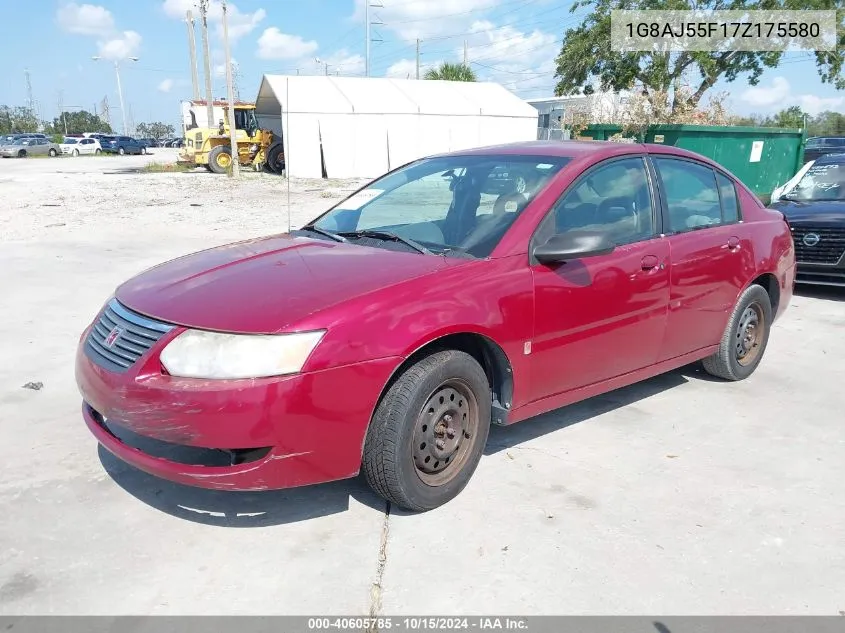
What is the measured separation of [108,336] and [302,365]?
3.43 ft

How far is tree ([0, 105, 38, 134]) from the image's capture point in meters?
80.9

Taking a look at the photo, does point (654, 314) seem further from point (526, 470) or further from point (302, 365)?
point (302, 365)

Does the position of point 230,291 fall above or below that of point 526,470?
above

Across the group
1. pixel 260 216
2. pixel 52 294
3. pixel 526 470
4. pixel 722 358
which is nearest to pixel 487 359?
pixel 526 470

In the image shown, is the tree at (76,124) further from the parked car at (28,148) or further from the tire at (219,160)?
the tire at (219,160)

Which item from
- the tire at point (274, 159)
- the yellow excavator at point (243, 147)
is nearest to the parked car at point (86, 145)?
the yellow excavator at point (243, 147)

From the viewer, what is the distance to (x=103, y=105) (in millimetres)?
118250

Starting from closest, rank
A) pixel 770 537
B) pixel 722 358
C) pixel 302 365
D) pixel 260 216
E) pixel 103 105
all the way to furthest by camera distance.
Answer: pixel 302 365
pixel 770 537
pixel 722 358
pixel 260 216
pixel 103 105

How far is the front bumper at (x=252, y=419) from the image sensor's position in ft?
8.80

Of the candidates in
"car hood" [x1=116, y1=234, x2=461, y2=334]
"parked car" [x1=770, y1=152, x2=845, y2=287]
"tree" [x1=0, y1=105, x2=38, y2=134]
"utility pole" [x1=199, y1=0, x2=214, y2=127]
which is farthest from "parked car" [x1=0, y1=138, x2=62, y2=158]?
"car hood" [x1=116, y1=234, x2=461, y2=334]

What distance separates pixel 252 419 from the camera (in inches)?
105

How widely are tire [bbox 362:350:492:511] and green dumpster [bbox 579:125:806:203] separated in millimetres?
10634

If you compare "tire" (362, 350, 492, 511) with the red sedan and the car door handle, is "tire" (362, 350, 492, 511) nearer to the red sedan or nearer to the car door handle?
the red sedan

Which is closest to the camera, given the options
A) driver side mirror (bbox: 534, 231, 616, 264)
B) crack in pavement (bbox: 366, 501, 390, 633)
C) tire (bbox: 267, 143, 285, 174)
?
crack in pavement (bbox: 366, 501, 390, 633)
